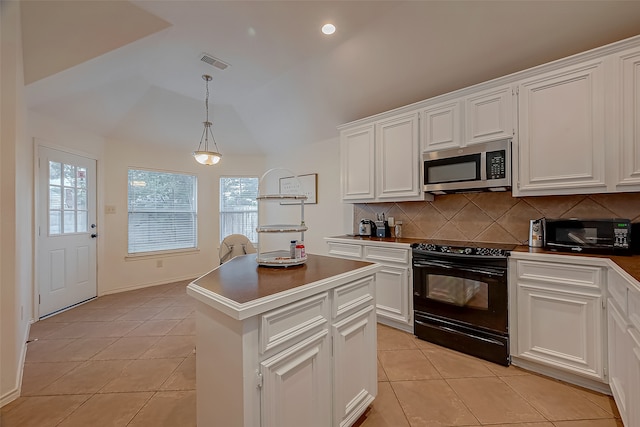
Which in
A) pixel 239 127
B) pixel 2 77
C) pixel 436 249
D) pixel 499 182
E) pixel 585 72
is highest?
pixel 239 127

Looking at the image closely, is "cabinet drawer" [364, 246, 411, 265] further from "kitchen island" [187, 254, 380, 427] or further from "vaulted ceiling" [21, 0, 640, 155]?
"vaulted ceiling" [21, 0, 640, 155]

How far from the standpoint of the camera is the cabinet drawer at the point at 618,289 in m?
1.45

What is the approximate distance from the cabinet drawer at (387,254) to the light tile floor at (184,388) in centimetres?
78

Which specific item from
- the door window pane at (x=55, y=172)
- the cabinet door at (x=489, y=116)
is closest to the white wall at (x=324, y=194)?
the cabinet door at (x=489, y=116)

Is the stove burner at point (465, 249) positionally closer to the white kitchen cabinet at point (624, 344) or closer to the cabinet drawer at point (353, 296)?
the white kitchen cabinet at point (624, 344)

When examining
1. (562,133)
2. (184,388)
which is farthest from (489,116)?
(184,388)

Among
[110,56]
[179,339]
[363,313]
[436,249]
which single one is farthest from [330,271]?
[110,56]

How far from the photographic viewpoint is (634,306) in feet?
4.24

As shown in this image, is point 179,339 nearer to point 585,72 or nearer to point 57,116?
point 57,116

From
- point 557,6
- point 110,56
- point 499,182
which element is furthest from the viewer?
point 110,56

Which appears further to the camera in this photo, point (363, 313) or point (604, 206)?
point (604, 206)

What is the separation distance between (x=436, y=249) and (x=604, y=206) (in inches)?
54.0

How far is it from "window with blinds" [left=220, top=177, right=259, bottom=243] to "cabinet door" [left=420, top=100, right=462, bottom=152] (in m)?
3.52

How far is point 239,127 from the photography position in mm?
4711
